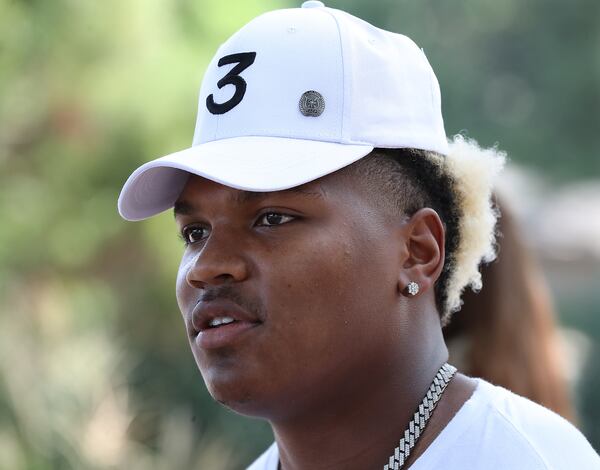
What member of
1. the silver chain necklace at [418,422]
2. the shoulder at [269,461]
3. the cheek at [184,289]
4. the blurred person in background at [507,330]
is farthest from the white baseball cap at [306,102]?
the blurred person in background at [507,330]

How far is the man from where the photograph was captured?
7.51 ft

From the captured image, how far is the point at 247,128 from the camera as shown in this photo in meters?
2.49

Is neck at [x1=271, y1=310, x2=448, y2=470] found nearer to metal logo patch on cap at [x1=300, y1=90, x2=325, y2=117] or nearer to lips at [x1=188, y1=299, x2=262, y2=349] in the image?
lips at [x1=188, y1=299, x2=262, y2=349]

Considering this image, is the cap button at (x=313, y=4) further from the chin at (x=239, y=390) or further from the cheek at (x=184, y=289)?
the chin at (x=239, y=390)

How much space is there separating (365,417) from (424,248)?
43 centimetres

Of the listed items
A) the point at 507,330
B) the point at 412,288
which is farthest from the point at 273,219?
the point at 507,330

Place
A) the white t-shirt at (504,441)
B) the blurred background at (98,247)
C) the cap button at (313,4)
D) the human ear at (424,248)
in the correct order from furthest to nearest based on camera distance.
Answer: the blurred background at (98,247)
the cap button at (313,4)
the human ear at (424,248)
the white t-shirt at (504,441)

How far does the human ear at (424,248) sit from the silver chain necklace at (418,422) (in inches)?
9.0

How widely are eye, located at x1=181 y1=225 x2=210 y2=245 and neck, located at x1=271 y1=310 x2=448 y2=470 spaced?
0.49 meters

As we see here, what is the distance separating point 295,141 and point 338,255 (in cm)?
31

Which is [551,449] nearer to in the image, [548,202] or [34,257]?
[34,257]

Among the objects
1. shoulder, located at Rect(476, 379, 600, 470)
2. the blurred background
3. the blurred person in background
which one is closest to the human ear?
shoulder, located at Rect(476, 379, 600, 470)

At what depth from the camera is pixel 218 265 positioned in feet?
7.63

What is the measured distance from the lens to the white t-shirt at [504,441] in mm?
2234
